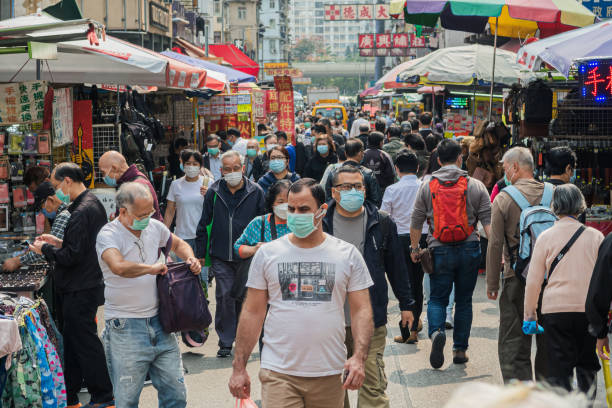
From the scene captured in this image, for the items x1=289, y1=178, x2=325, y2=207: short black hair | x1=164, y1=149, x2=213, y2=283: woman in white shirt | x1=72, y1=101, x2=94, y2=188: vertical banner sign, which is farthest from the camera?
x1=72, y1=101, x2=94, y2=188: vertical banner sign

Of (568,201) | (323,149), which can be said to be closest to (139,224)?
(568,201)

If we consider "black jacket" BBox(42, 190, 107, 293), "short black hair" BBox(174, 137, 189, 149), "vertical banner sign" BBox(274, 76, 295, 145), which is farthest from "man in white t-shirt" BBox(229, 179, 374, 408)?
"vertical banner sign" BBox(274, 76, 295, 145)

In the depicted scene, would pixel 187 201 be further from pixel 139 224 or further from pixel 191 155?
pixel 139 224

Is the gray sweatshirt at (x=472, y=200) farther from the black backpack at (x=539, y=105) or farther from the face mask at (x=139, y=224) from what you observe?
the black backpack at (x=539, y=105)

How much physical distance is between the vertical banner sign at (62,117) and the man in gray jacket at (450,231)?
399 cm

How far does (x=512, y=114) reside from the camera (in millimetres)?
11445

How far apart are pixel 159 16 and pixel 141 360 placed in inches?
887

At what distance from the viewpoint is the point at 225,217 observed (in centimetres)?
806

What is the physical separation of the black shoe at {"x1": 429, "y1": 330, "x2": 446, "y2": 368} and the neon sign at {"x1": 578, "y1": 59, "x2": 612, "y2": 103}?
328 centimetres

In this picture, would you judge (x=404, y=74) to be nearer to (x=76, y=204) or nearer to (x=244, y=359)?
(x=76, y=204)

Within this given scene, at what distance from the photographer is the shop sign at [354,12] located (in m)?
62.3

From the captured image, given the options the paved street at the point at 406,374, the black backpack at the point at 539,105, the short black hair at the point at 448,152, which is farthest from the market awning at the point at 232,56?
the short black hair at the point at 448,152

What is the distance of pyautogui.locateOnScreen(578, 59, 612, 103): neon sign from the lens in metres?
8.60

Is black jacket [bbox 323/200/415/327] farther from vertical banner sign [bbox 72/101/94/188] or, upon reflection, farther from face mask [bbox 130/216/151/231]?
vertical banner sign [bbox 72/101/94/188]
